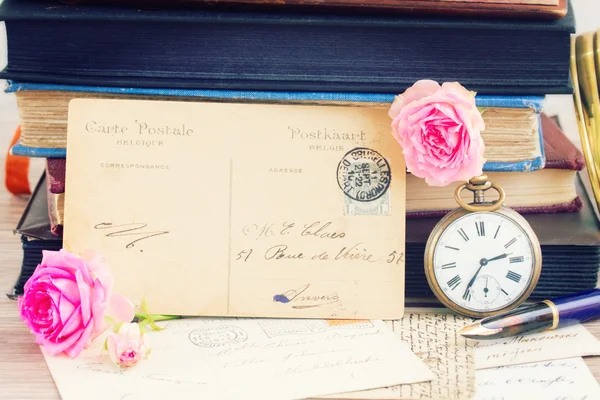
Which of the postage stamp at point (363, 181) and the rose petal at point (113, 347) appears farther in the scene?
the postage stamp at point (363, 181)

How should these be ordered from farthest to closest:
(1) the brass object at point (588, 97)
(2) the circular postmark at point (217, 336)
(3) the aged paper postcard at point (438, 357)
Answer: (1) the brass object at point (588, 97)
(2) the circular postmark at point (217, 336)
(3) the aged paper postcard at point (438, 357)

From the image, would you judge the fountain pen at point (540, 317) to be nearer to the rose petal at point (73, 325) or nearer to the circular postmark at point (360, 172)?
the circular postmark at point (360, 172)

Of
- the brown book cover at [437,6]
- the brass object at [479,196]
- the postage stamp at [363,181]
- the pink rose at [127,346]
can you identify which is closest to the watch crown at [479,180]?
the brass object at [479,196]

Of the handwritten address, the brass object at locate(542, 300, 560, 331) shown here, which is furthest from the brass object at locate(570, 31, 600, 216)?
the handwritten address

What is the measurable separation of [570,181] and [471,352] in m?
0.35

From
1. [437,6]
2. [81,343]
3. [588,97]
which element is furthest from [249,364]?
[588,97]

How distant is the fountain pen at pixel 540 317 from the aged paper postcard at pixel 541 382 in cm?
5

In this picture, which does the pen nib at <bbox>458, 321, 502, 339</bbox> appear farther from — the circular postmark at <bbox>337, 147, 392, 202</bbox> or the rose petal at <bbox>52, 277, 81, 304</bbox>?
the rose petal at <bbox>52, 277, 81, 304</bbox>

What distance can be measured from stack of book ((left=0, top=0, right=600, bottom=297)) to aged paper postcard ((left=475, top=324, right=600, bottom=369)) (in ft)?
0.38

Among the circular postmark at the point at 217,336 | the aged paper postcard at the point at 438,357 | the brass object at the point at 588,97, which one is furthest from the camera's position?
the brass object at the point at 588,97

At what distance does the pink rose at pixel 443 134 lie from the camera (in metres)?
1.00

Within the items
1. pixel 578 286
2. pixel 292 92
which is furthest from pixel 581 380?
pixel 292 92

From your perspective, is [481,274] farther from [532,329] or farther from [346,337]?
[346,337]
